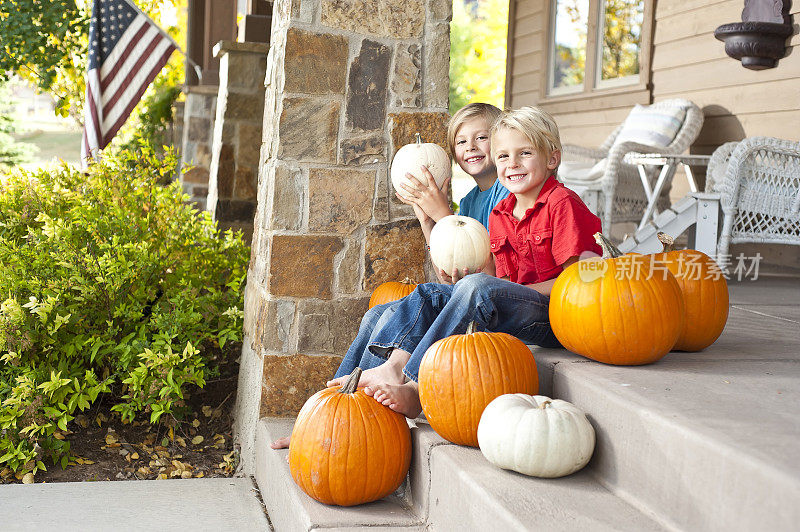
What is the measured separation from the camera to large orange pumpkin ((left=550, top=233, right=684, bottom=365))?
2.11 meters

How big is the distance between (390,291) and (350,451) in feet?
2.81

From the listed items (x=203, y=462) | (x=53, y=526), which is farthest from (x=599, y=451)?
(x=203, y=462)

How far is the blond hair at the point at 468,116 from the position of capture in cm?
297

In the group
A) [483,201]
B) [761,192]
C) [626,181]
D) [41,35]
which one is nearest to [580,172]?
[626,181]

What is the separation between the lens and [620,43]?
661cm

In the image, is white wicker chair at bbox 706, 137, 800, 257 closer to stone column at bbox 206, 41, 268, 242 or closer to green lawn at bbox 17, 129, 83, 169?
stone column at bbox 206, 41, 268, 242

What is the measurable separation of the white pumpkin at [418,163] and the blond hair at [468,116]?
0.51ft

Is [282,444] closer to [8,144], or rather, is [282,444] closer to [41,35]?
[41,35]

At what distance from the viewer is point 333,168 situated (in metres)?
2.89

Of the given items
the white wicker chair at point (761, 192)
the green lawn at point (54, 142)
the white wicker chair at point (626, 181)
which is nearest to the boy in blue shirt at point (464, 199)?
the white wicker chair at point (761, 192)

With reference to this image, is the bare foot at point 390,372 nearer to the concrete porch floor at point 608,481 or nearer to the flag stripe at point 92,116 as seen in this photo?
the concrete porch floor at point 608,481

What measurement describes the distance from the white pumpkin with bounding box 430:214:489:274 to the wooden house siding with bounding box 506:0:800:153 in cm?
298

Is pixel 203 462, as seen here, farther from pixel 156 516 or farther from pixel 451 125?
pixel 451 125

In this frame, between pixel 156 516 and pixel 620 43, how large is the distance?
559 cm
